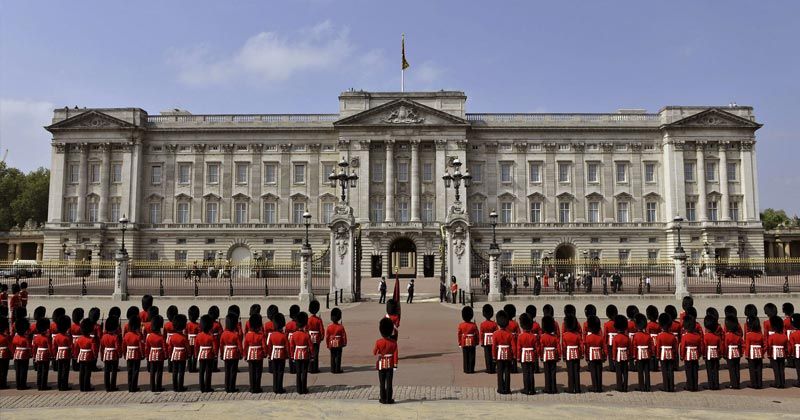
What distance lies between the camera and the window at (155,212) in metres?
58.5

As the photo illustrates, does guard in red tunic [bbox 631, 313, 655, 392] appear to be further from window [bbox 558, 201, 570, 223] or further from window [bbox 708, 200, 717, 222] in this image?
window [bbox 708, 200, 717, 222]

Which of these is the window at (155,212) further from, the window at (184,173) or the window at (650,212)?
the window at (650,212)

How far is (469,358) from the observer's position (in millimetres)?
12297

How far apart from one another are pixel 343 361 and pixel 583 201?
160ft

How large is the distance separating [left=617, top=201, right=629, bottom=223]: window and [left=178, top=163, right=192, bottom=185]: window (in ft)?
141

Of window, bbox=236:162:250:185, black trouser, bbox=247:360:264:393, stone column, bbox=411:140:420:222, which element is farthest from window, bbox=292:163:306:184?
black trouser, bbox=247:360:264:393

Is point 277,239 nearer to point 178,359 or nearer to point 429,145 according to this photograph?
point 429,145

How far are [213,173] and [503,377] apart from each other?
174 feet

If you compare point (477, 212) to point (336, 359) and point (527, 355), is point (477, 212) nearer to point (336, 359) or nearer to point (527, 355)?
point (336, 359)

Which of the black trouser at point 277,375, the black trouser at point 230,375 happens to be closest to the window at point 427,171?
the black trouser at point 277,375

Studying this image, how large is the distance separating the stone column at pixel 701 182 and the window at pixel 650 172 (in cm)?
392

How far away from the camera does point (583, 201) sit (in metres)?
58.4

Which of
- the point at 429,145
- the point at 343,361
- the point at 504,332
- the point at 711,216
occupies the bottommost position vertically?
the point at 343,361

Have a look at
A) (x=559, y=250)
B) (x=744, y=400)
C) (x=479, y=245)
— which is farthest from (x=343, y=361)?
(x=559, y=250)
